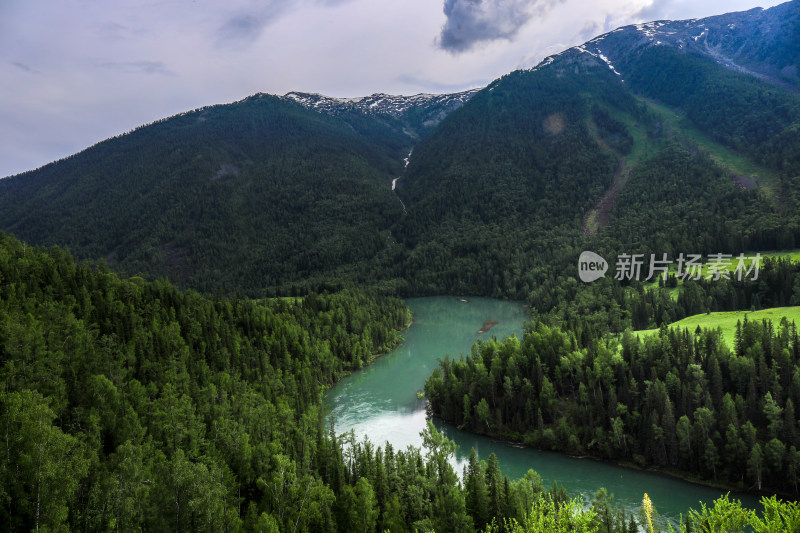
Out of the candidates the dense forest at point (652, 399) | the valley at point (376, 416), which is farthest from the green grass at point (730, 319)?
the dense forest at point (652, 399)

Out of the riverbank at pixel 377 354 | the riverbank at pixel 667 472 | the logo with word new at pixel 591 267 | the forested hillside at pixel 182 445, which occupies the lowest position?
the riverbank at pixel 667 472

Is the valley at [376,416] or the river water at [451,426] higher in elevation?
the valley at [376,416]

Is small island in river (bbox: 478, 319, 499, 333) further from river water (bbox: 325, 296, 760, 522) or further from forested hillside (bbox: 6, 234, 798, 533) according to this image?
forested hillside (bbox: 6, 234, 798, 533)

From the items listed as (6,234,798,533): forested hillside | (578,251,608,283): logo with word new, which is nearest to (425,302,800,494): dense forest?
(6,234,798,533): forested hillside

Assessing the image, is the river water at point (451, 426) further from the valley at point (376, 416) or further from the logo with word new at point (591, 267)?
the logo with word new at point (591, 267)

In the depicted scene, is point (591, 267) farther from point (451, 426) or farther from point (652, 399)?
point (451, 426)

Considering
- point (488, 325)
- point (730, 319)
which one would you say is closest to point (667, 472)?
point (730, 319)
